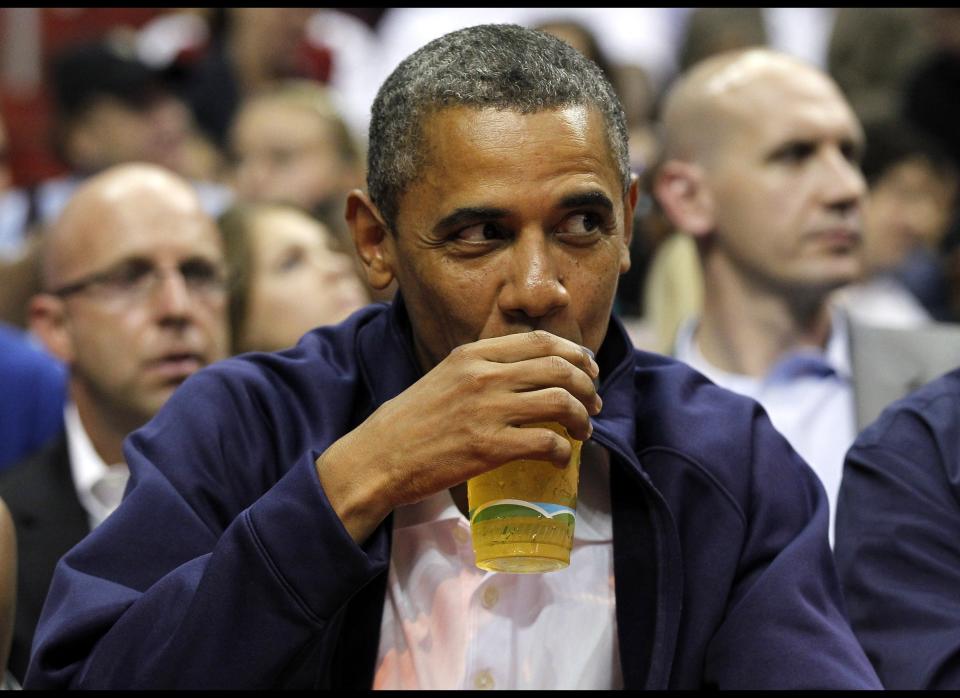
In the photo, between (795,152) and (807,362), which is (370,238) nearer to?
(807,362)

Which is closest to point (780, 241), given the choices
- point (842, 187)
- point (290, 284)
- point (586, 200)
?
point (842, 187)

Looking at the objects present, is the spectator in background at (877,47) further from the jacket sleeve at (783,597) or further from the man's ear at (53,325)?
the jacket sleeve at (783,597)

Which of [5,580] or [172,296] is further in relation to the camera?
[172,296]

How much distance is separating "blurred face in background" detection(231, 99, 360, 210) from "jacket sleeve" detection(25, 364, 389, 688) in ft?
12.7

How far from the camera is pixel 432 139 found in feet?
6.75

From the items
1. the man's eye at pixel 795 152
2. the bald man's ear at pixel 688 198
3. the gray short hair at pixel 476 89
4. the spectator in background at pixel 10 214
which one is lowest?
the spectator in background at pixel 10 214

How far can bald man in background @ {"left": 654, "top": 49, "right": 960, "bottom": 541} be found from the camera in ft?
12.8

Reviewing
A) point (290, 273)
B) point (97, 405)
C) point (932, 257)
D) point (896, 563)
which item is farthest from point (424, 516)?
point (932, 257)

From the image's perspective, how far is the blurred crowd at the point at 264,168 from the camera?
3.74 meters

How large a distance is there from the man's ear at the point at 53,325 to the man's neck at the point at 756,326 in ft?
5.90

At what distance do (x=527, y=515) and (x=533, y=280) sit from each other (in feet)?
1.07

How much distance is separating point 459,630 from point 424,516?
0.59ft

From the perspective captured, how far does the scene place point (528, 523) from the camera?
1836 mm

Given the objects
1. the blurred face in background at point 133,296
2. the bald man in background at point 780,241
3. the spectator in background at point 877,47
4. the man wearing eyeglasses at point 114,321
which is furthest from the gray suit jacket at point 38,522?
the spectator in background at point 877,47
